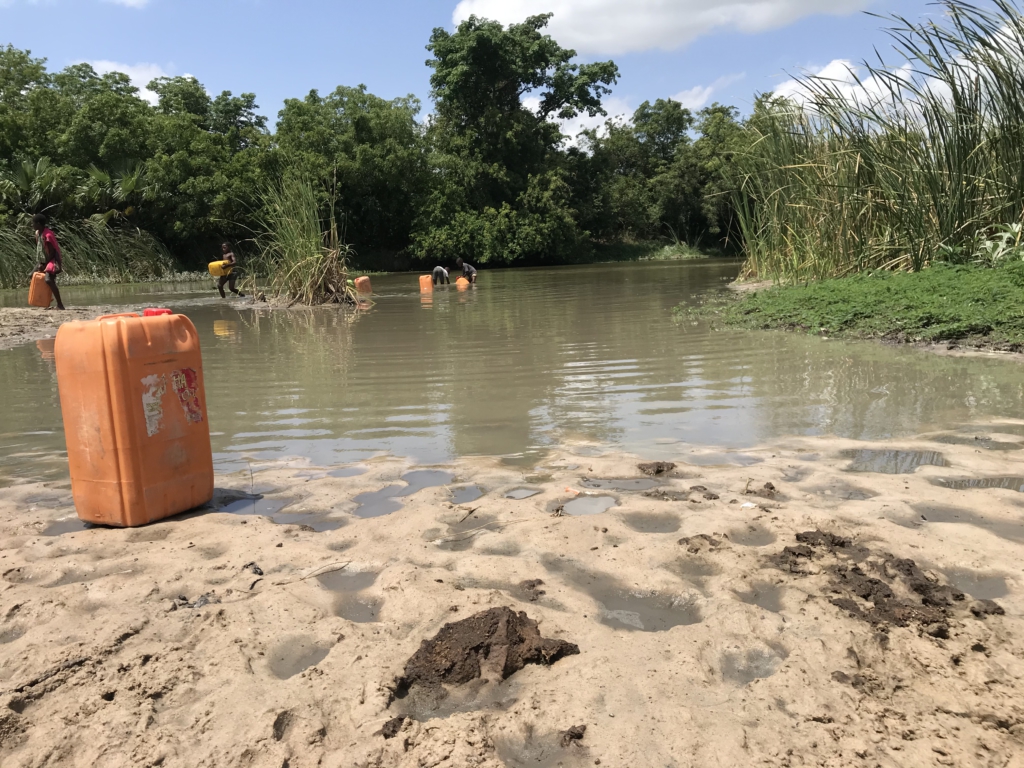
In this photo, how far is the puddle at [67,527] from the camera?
3627mm

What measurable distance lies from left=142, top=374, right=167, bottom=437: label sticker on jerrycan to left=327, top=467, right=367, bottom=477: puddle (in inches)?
39.0

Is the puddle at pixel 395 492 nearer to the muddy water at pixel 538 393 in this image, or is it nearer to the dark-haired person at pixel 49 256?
the muddy water at pixel 538 393

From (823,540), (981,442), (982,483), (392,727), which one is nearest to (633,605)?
(823,540)

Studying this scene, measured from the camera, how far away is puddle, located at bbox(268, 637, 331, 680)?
2.40 m

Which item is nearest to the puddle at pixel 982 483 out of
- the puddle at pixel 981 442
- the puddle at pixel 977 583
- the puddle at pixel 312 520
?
the puddle at pixel 981 442

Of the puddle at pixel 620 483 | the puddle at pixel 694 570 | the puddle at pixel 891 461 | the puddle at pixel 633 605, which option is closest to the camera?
the puddle at pixel 633 605

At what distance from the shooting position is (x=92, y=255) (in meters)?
26.4

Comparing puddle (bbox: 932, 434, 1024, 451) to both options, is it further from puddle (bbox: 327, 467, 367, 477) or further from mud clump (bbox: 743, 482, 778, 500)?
puddle (bbox: 327, 467, 367, 477)

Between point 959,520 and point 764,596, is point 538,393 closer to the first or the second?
point 959,520

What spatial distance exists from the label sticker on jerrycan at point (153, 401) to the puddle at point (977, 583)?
11.1 feet

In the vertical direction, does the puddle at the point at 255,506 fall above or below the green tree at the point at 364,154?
below

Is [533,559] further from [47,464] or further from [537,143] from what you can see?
[537,143]

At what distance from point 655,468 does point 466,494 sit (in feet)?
3.36

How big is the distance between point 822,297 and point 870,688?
856 cm
